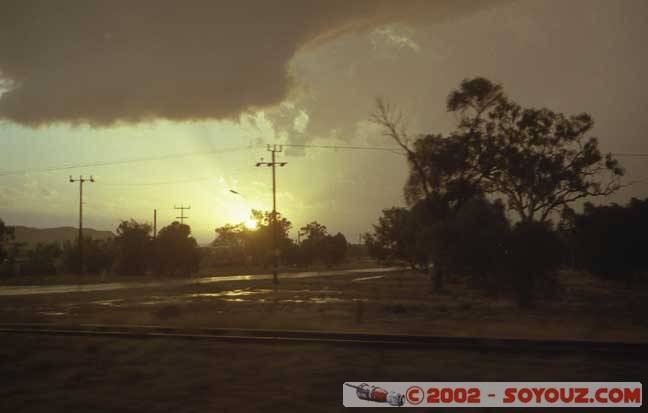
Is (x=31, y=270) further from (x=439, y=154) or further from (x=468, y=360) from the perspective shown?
(x=468, y=360)

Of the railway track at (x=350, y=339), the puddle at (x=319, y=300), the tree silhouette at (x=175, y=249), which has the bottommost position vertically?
the puddle at (x=319, y=300)

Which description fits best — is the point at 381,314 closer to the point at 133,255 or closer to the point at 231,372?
the point at 231,372

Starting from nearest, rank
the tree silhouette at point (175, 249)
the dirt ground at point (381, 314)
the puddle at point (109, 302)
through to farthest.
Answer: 1. the dirt ground at point (381, 314)
2. the puddle at point (109, 302)
3. the tree silhouette at point (175, 249)

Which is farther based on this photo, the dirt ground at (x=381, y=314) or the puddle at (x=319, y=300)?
the puddle at (x=319, y=300)

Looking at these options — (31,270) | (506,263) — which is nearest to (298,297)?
(506,263)

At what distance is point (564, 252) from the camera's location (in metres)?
33.2

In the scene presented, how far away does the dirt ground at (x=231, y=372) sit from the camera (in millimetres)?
10508

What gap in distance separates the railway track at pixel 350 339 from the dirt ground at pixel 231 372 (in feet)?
2.26

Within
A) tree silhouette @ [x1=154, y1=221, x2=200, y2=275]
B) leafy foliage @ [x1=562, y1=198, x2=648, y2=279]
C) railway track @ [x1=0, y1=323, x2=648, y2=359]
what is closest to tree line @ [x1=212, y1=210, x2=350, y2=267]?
tree silhouette @ [x1=154, y1=221, x2=200, y2=275]

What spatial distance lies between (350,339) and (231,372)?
18.4 ft

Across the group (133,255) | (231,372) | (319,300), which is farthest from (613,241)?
(133,255)

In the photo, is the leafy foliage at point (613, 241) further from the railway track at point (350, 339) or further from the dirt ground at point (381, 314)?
the railway track at point (350, 339)

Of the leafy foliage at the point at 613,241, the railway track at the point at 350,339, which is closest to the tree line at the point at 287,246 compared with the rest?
the leafy foliage at the point at 613,241

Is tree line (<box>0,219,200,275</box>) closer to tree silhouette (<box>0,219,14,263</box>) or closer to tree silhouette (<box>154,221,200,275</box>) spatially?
tree silhouette (<box>154,221,200,275</box>)
